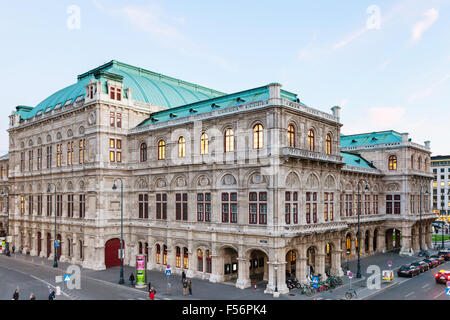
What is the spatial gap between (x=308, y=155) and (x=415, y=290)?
17883 millimetres

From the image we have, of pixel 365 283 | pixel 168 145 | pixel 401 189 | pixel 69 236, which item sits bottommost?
pixel 365 283

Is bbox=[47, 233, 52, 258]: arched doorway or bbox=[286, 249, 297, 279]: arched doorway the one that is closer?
bbox=[286, 249, 297, 279]: arched doorway

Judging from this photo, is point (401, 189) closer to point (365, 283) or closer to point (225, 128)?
point (365, 283)

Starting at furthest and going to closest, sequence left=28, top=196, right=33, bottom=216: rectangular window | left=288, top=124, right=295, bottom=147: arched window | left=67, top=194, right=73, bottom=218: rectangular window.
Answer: left=28, top=196, right=33, bottom=216: rectangular window < left=67, top=194, right=73, bottom=218: rectangular window < left=288, top=124, right=295, bottom=147: arched window

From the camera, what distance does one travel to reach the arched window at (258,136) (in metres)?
40.7

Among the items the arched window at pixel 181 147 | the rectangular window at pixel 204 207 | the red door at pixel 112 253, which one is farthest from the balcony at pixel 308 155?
the red door at pixel 112 253

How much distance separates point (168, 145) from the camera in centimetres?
4994

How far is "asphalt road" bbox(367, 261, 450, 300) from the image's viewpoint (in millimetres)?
37375

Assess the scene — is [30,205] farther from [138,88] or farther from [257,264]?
[257,264]

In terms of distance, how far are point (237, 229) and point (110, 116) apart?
2469 centimetres

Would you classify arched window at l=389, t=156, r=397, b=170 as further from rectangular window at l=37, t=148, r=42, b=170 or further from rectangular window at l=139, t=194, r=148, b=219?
rectangular window at l=37, t=148, r=42, b=170

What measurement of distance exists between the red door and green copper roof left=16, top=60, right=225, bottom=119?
69.1ft

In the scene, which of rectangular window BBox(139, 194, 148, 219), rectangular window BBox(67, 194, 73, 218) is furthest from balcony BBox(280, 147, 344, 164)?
rectangular window BBox(67, 194, 73, 218)

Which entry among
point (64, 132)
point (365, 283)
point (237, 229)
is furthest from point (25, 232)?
point (365, 283)
